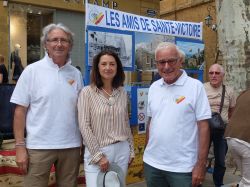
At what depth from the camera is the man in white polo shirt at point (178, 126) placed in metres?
2.73

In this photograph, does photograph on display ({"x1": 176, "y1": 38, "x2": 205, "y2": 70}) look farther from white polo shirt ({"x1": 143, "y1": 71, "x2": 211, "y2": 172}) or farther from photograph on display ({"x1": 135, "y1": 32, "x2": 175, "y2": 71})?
white polo shirt ({"x1": 143, "y1": 71, "x2": 211, "y2": 172})

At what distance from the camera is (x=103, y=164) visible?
2854 millimetres

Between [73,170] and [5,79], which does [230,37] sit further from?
[5,79]

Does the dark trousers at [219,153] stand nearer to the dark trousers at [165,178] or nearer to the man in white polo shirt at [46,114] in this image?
the dark trousers at [165,178]

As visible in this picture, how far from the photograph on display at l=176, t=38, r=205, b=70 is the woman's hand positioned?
3.40 metres

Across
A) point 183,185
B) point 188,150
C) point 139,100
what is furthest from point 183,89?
point 139,100

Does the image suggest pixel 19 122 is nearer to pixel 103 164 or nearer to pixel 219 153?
pixel 103 164

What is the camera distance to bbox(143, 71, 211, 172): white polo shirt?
273cm

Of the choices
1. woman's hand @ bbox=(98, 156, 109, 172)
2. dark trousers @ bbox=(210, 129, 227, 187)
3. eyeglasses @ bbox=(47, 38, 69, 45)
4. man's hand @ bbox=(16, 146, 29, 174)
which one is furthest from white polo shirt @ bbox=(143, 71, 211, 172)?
dark trousers @ bbox=(210, 129, 227, 187)

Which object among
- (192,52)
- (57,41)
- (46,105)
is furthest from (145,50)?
(46,105)

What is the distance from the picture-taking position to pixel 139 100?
5160 mm

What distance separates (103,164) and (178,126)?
2.07 feet

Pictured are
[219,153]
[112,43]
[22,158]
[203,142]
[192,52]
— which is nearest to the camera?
[203,142]

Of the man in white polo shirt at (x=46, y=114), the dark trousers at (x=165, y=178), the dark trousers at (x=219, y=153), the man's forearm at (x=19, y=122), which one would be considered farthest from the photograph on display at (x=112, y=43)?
the dark trousers at (x=165, y=178)
